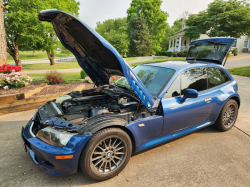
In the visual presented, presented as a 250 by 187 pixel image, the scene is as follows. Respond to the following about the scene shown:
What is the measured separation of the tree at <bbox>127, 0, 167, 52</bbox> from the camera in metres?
40.8

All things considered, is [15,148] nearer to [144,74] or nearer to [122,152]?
[122,152]

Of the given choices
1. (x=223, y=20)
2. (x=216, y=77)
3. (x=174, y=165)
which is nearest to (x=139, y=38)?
(x=223, y=20)

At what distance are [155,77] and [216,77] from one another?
56.8 inches

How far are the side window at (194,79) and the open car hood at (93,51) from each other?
826 mm

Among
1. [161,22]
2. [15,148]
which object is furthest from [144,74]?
[161,22]

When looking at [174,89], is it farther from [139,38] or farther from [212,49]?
[139,38]

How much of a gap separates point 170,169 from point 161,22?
45.8m

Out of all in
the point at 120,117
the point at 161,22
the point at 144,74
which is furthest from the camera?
the point at 161,22

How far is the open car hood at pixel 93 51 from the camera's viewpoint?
2.20 m

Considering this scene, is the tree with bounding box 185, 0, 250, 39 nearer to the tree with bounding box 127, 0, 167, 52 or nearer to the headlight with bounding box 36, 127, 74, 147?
the tree with bounding box 127, 0, 167, 52

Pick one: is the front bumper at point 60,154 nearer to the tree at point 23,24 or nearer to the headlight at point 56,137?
the headlight at point 56,137

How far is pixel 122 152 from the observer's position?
240 centimetres

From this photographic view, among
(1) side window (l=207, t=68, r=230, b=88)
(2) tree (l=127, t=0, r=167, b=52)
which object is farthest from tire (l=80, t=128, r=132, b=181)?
(2) tree (l=127, t=0, r=167, b=52)

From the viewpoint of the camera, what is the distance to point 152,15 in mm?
41062
